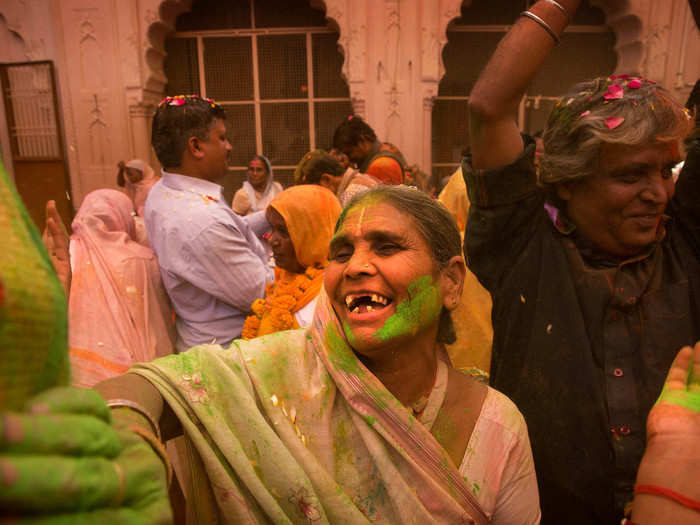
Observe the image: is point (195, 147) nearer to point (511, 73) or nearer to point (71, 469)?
point (511, 73)

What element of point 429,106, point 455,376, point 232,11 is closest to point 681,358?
point 455,376

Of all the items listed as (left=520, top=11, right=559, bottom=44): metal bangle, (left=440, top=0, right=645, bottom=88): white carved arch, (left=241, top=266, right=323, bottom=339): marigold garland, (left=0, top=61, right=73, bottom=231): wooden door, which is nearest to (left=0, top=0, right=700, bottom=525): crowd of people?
(left=520, top=11, right=559, bottom=44): metal bangle

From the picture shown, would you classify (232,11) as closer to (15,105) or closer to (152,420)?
(15,105)

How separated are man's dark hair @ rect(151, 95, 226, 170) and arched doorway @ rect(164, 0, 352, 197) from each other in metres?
5.66

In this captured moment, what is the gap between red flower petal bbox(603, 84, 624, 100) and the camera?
1296 millimetres

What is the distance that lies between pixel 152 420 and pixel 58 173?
26.7ft

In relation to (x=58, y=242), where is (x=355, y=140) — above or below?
above

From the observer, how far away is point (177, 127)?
2.56m

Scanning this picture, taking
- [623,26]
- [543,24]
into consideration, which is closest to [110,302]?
[543,24]

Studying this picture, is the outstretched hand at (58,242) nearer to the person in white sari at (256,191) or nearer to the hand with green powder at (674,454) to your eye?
the hand with green powder at (674,454)

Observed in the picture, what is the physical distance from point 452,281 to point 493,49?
7767mm

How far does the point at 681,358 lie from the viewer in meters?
0.92

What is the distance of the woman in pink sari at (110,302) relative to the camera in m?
2.38

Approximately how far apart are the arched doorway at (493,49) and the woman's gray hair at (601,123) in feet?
22.0
